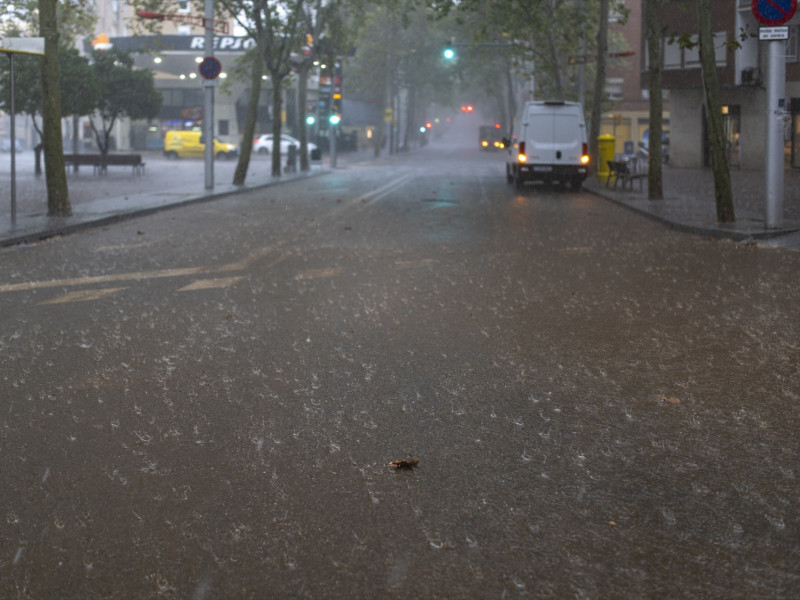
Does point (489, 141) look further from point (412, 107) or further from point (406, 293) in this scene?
point (406, 293)

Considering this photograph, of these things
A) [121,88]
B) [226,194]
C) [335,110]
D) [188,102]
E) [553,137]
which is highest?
[188,102]

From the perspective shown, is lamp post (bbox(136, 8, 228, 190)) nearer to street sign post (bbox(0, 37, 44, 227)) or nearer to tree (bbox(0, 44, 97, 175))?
street sign post (bbox(0, 37, 44, 227))

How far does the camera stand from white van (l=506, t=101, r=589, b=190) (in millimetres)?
31531

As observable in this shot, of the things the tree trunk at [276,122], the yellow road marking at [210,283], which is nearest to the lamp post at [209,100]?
the tree trunk at [276,122]

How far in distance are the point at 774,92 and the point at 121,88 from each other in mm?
37323

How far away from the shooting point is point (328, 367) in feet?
23.0

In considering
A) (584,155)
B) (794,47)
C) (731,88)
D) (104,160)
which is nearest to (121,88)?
(104,160)

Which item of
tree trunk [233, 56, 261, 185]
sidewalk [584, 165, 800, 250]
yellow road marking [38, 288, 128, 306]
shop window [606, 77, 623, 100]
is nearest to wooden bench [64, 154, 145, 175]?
tree trunk [233, 56, 261, 185]

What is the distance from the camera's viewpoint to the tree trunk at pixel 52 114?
18953 millimetres

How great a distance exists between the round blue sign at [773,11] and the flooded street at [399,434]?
206 inches

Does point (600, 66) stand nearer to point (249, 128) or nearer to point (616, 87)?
point (249, 128)

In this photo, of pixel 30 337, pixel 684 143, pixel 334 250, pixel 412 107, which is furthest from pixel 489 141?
pixel 30 337

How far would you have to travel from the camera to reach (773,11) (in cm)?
1552

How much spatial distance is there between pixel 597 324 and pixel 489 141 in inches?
3977
